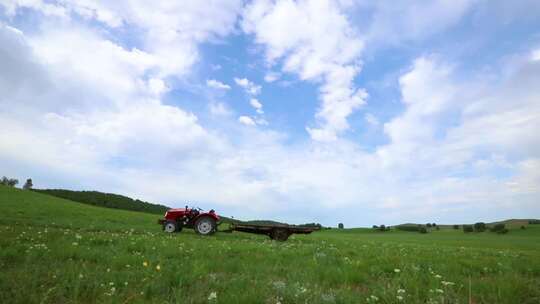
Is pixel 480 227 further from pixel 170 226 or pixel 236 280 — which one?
pixel 236 280

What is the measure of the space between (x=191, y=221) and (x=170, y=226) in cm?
141

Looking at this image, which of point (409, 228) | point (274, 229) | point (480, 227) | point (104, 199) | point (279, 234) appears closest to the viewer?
point (279, 234)

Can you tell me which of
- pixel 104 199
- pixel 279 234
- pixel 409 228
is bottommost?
pixel 409 228

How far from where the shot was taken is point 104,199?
10406 centimetres

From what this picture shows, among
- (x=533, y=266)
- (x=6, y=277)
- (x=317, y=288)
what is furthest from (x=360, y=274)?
(x=6, y=277)

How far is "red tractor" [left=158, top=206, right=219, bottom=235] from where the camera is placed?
24453mm

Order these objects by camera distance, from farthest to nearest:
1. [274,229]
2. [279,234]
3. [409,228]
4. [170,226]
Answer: [409,228] < [170,226] < [274,229] < [279,234]

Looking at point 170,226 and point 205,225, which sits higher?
point 205,225

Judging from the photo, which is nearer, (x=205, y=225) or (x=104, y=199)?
(x=205, y=225)

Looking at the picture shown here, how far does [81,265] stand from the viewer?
7.46 m

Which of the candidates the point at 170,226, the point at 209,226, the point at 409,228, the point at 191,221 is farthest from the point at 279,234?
the point at 409,228

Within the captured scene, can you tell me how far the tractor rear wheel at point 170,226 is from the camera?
24.8m

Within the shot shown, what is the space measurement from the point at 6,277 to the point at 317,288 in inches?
201

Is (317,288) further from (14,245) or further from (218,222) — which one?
(218,222)
